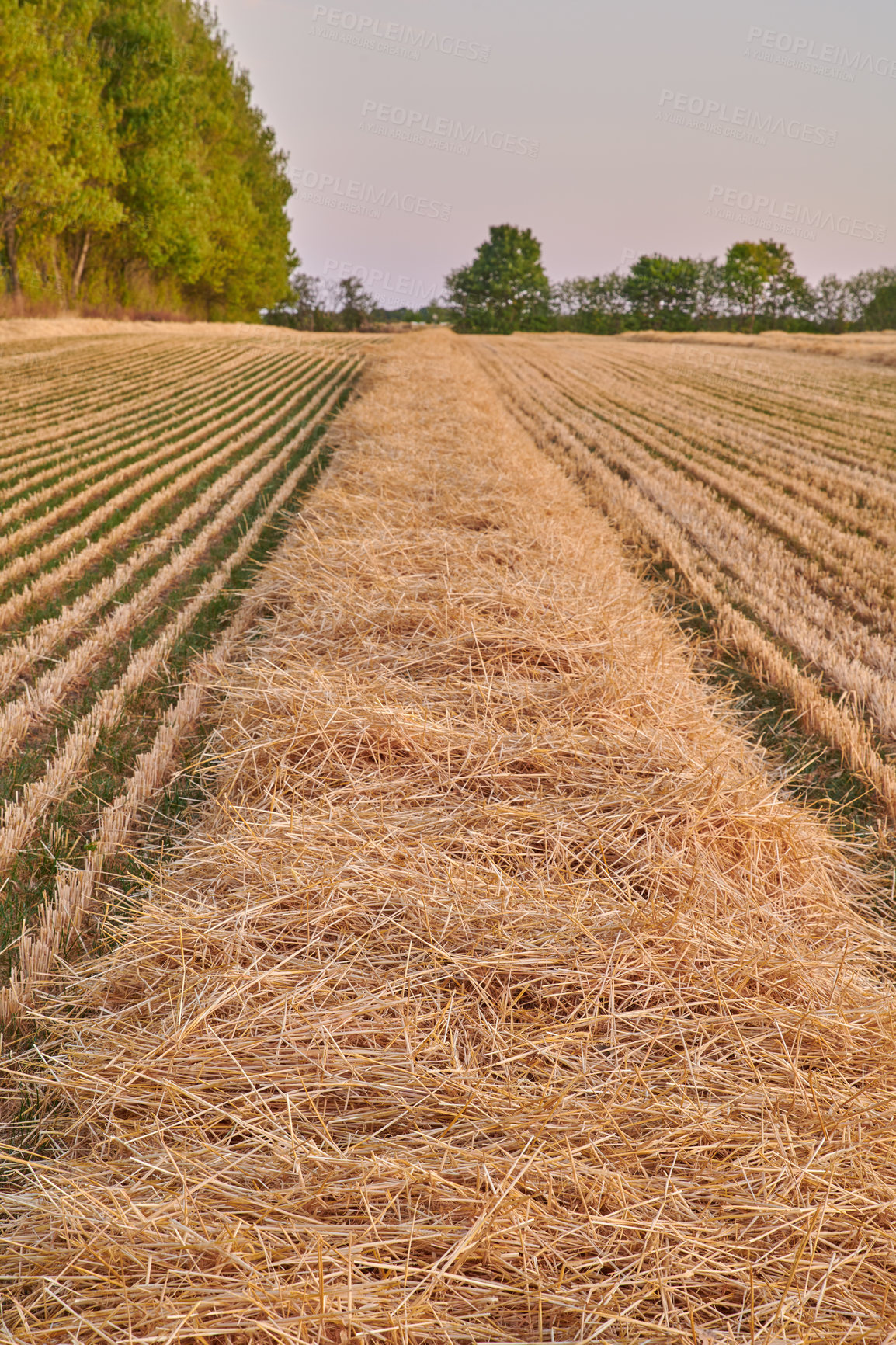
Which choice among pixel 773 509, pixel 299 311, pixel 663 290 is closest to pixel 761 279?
pixel 663 290

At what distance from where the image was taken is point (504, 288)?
2744 inches

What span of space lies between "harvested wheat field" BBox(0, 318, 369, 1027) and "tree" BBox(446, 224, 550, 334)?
6444 cm

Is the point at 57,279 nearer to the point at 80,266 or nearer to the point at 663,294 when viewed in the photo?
the point at 80,266

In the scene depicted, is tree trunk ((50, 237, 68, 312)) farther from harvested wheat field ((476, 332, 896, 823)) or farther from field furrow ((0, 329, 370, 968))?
field furrow ((0, 329, 370, 968))

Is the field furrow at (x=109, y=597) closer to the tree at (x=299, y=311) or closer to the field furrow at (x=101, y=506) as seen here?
the field furrow at (x=101, y=506)

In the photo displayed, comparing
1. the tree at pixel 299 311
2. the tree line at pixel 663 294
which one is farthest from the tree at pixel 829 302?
the tree at pixel 299 311

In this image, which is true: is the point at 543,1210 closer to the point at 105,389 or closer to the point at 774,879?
the point at 774,879

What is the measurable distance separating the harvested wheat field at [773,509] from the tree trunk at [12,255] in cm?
1619

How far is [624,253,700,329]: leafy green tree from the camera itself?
67.9m

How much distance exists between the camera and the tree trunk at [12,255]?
22797mm

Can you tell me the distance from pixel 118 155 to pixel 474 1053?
32.7m

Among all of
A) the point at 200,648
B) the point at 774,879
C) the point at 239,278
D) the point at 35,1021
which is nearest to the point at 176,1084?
the point at 35,1021

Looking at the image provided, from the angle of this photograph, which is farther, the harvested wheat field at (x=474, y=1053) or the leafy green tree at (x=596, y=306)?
the leafy green tree at (x=596, y=306)

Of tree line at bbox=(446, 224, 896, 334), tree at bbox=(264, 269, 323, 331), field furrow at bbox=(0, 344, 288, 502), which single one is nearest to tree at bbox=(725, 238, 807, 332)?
tree line at bbox=(446, 224, 896, 334)
